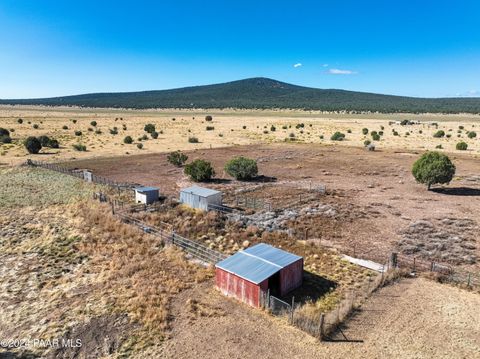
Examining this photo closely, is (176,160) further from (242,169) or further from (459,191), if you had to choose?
(459,191)

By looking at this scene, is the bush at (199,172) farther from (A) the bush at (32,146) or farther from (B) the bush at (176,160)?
(A) the bush at (32,146)

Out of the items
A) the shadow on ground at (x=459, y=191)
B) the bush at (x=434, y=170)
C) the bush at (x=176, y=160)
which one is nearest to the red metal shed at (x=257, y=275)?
the bush at (x=434, y=170)

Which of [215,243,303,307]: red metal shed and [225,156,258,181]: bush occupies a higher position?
[225,156,258,181]: bush

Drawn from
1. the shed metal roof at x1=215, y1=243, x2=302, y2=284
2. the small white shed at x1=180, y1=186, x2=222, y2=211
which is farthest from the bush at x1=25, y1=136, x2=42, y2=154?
the shed metal roof at x1=215, y1=243, x2=302, y2=284

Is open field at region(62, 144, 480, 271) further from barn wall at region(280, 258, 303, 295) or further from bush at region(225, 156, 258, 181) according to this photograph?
barn wall at region(280, 258, 303, 295)

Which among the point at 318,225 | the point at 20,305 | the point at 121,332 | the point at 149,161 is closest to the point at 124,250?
the point at 20,305

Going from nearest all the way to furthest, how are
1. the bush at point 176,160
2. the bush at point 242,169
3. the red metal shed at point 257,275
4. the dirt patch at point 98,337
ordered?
the dirt patch at point 98,337, the red metal shed at point 257,275, the bush at point 242,169, the bush at point 176,160

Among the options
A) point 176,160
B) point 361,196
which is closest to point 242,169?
point 176,160
